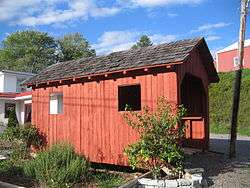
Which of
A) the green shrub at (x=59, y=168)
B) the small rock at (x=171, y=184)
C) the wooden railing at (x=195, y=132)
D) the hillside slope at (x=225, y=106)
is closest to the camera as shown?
the small rock at (x=171, y=184)

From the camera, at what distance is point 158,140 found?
33.1 ft

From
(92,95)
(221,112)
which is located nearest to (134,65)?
(92,95)

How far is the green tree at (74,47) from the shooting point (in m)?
68.4

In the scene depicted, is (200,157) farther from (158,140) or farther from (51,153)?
(51,153)

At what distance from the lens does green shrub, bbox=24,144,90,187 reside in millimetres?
10195

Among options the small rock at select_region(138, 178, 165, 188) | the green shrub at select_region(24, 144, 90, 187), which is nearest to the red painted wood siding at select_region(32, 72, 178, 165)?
the green shrub at select_region(24, 144, 90, 187)

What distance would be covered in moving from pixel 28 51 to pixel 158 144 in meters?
58.9

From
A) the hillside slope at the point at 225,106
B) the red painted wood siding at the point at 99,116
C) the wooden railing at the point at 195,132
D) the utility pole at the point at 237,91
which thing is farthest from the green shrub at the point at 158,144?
the hillside slope at the point at 225,106

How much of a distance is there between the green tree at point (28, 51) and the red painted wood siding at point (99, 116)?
166 ft

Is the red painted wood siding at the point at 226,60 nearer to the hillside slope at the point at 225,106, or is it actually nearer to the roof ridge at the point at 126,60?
the hillside slope at the point at 225,106

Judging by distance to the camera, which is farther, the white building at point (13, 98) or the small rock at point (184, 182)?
the white building at point (13, 98)

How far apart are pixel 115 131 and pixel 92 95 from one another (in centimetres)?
184

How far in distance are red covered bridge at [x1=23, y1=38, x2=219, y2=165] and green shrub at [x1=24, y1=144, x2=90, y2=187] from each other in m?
1.99

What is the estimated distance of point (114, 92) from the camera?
42.4ft
